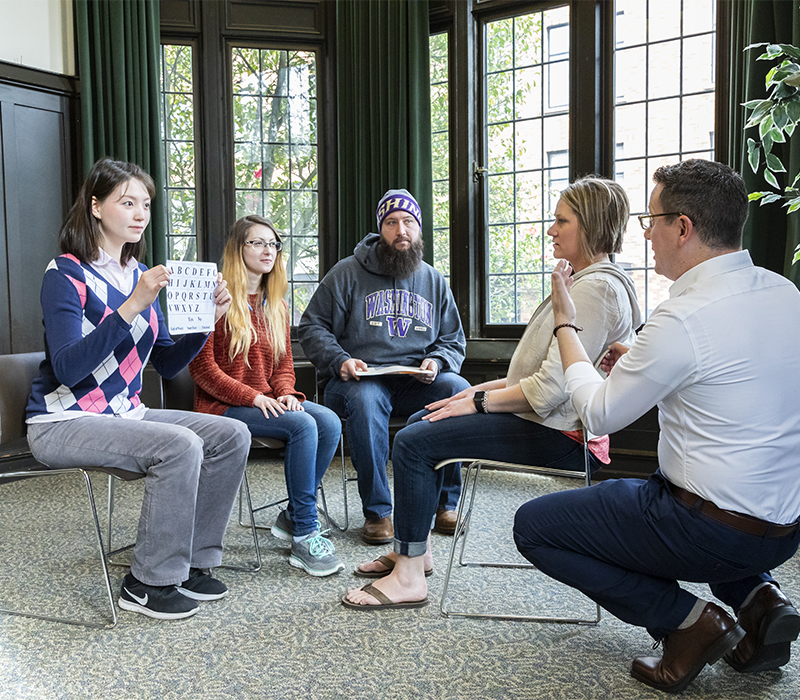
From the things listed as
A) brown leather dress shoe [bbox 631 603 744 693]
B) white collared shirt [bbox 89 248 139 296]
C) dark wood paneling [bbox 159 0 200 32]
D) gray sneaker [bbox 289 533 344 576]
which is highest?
dark wood paneling [bbox 159 0 200 32]

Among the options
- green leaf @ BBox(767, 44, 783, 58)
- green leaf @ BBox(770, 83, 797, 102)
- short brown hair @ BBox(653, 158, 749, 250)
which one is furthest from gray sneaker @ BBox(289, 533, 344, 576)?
green leaf @ BBox(767, 44, 783, 58)

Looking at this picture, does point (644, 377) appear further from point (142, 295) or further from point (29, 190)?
point (29, 190)

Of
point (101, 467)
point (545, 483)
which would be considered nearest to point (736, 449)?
point (101, 467)

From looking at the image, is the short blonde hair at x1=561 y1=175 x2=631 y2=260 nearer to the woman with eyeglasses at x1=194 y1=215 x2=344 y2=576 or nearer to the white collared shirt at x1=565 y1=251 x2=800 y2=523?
the white collared shirt at x1=565 y1=251 x2=800 y2=523

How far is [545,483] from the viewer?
374 centimetres

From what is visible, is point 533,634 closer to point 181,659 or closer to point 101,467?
point 181,659

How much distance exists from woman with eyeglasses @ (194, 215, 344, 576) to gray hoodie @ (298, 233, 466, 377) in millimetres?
297

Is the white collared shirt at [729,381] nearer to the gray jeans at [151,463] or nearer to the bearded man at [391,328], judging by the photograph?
the gray jeans at [151,463]

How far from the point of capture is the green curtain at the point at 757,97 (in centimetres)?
320

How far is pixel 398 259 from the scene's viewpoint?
316cm

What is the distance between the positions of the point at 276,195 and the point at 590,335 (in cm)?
324

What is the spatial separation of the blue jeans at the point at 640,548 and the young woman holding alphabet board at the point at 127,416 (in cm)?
102

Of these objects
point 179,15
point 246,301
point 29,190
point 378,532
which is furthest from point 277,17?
point 378,532

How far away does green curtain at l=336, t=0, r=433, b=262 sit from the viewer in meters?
4.31
